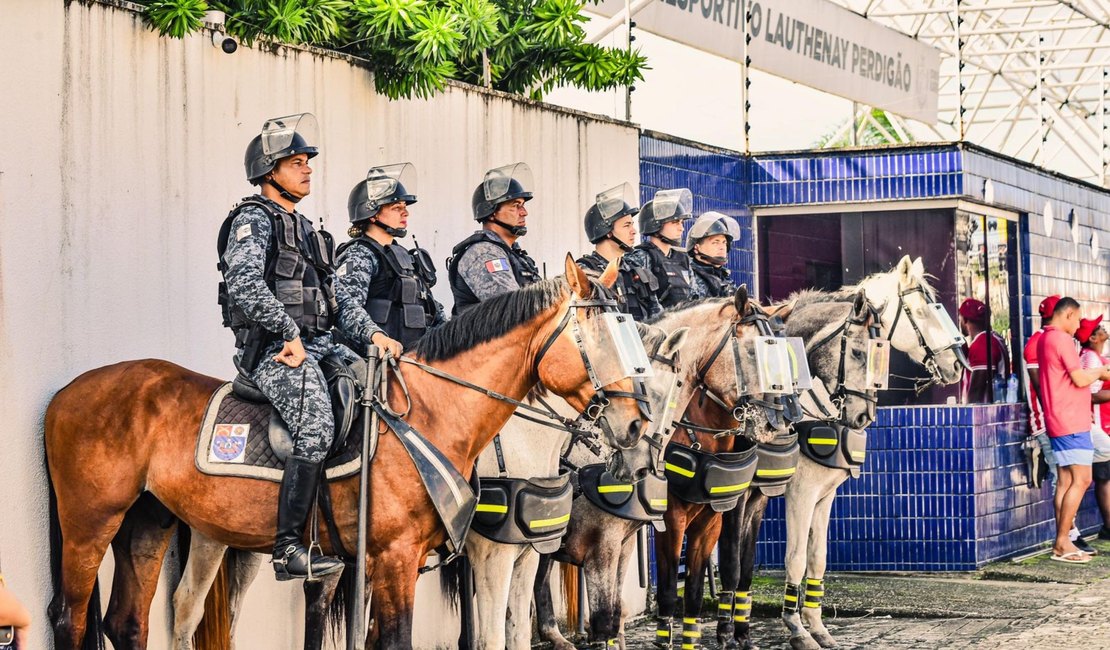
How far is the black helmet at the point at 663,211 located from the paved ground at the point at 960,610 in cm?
263

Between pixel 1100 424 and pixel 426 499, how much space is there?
1052 centimetres

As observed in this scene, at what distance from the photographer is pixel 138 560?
6301 millimetres

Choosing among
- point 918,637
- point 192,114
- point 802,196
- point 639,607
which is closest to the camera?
point 192,114

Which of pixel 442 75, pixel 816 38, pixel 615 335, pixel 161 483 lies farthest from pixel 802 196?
pixel 161 483

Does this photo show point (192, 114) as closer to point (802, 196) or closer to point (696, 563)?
point (696, 563)

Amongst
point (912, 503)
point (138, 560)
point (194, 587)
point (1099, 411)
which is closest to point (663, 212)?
point (194, 587)

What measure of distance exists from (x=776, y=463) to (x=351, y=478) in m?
3.30

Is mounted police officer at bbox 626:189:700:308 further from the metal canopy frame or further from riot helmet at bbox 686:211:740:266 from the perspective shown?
the metal canopy frame

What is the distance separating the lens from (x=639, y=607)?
33.2ft

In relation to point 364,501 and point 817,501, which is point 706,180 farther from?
point 364,501

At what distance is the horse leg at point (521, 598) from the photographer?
22.0 ft

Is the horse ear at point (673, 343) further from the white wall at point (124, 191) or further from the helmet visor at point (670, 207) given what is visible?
the white wall at point (124, 191)

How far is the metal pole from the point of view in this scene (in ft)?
19.0

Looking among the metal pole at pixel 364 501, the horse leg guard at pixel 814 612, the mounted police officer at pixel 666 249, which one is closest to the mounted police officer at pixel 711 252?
the mounted police officer at pixel 666 249
